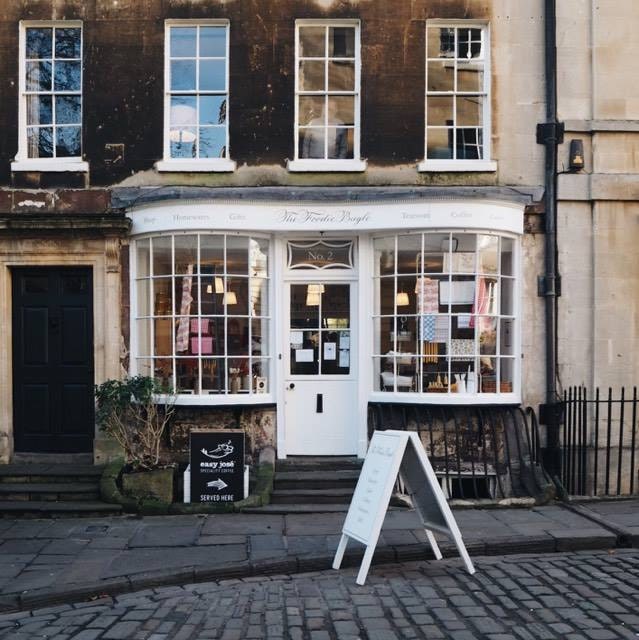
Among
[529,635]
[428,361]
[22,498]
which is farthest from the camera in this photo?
[428,361]

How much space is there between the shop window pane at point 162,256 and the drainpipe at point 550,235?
4828mm

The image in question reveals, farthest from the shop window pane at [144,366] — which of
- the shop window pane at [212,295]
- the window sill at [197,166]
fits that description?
the window sill at [197,166]

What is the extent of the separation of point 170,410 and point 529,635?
5.59 m

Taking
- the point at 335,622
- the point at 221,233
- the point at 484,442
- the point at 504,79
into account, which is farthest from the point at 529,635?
the point at 504,79

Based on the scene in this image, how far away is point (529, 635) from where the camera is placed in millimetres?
5461

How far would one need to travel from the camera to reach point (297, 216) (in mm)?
9984

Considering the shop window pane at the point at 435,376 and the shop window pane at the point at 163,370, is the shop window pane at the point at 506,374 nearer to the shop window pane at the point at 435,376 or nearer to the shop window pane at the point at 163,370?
the shop window pane at the point at 435,376

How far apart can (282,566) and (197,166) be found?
5391 mm

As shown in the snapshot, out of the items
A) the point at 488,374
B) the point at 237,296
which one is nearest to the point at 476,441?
the point at 488,374

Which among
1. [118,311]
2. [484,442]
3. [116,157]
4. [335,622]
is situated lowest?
[335,622]

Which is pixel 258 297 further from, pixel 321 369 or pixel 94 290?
pixel 94 290

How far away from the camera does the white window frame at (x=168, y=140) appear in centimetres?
1020

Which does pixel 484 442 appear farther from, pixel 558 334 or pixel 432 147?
pixel 432 147

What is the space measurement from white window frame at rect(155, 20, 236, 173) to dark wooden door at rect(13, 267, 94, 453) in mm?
1836
